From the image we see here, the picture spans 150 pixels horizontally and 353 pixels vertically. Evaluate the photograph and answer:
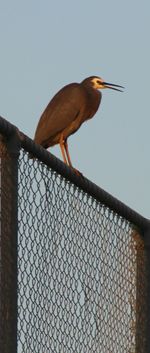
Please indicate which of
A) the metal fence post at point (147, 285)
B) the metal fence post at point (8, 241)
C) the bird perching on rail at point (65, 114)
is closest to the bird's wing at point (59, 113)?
the bird perching on rail at point (65, 114)

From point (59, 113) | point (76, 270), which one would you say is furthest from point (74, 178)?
point (59, 113)

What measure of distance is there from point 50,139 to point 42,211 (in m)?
5.64

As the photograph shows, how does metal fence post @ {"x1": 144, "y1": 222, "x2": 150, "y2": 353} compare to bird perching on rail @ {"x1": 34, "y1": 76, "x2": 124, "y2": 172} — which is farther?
bird perching on rail @ {"x1": 34, "y1": 76, "x2": 124, "y2": 172}

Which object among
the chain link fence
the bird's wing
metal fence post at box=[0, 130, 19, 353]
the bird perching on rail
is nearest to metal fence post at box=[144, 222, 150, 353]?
the chain link fence

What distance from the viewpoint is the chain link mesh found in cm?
280

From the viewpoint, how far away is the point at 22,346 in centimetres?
270

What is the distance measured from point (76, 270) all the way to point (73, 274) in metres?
0.04

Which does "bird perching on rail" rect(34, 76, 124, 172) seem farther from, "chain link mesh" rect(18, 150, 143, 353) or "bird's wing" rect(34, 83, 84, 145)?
"chain link mesh" rect(18, 150, 143, 353)

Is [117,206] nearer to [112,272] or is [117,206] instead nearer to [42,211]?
[112,272]

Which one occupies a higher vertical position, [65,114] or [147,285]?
[65,114]

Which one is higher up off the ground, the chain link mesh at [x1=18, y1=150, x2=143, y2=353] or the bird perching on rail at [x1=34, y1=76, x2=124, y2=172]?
the bird perching on rail at [x1=34, y1=76, x2=124, y2=172]

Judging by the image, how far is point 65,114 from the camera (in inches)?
344

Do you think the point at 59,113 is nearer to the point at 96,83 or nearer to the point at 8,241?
the point at 96,83

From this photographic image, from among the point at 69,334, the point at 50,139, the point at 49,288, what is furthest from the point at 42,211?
the point at 50,139
